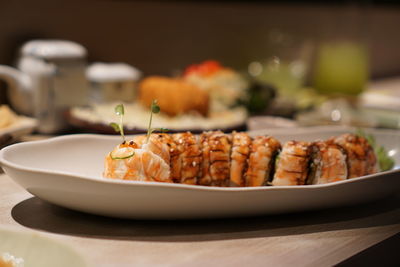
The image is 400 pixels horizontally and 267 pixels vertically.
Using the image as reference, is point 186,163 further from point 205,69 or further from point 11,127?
point 205,69

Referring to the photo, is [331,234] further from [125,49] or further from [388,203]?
[125,49]

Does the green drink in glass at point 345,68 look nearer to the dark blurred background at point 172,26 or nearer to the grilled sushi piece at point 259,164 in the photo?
the dark blurred background at point 172,26

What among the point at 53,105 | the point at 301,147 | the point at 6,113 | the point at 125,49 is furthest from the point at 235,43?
the point at 301,147

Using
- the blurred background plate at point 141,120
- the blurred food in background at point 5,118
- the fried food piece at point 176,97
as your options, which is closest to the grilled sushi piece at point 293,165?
the blurred background plate at point 141,120

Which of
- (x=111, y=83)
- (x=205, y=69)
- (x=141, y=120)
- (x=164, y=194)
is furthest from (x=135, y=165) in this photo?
(x=205, y=69)

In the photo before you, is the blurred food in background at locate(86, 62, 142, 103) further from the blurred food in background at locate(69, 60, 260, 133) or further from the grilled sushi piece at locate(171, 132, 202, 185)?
the grilled sushi piece at locate(171, 132, 202, 185)

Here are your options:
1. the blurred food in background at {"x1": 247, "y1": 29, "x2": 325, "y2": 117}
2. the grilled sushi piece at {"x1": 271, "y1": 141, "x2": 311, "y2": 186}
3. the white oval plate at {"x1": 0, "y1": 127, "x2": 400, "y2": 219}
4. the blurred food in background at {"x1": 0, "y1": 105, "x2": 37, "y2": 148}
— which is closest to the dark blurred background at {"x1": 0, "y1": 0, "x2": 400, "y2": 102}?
the blurred food in background at {"x1": 247, "y1": 29, "x2": 325, "y2": 117}
